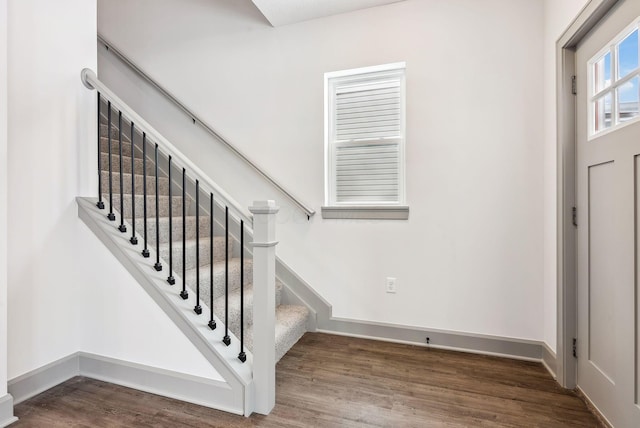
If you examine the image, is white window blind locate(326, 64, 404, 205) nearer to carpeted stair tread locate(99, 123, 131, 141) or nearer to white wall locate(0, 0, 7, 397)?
white wall locate(0, 0, 7, 397)

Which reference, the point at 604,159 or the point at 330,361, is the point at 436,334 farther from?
the point at 604,159

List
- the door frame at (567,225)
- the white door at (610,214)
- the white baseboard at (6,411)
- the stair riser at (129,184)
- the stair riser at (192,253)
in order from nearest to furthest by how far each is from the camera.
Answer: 1. the white door at (610,214)
2. the white baseboard at (6,411)
3. the door frame at (567,225)
4. the stair riser at (192,253)
5. the stair riser at (129,184)

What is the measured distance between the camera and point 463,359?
7.40ft

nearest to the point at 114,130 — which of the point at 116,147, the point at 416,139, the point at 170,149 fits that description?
the point at 116,147

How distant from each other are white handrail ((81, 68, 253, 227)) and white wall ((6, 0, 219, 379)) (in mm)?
106

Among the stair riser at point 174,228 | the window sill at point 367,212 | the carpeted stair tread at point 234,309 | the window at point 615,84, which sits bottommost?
the carpeted stair tread at point 234,309

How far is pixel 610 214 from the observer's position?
1582mm

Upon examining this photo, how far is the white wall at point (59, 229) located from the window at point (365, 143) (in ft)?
5.12

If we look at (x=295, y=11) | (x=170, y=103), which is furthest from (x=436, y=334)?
(x=170, y=103)

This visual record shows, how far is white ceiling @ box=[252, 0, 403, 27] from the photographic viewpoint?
98.3 inches

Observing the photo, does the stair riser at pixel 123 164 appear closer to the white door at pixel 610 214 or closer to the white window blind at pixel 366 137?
the white window blind at pixel 366 137

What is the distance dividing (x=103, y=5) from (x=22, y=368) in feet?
11.8

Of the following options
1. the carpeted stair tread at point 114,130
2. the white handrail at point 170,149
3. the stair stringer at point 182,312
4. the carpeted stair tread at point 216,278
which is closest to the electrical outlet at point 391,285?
the carpeted stair tread at point 216,278

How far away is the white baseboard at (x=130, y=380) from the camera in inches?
66.5
